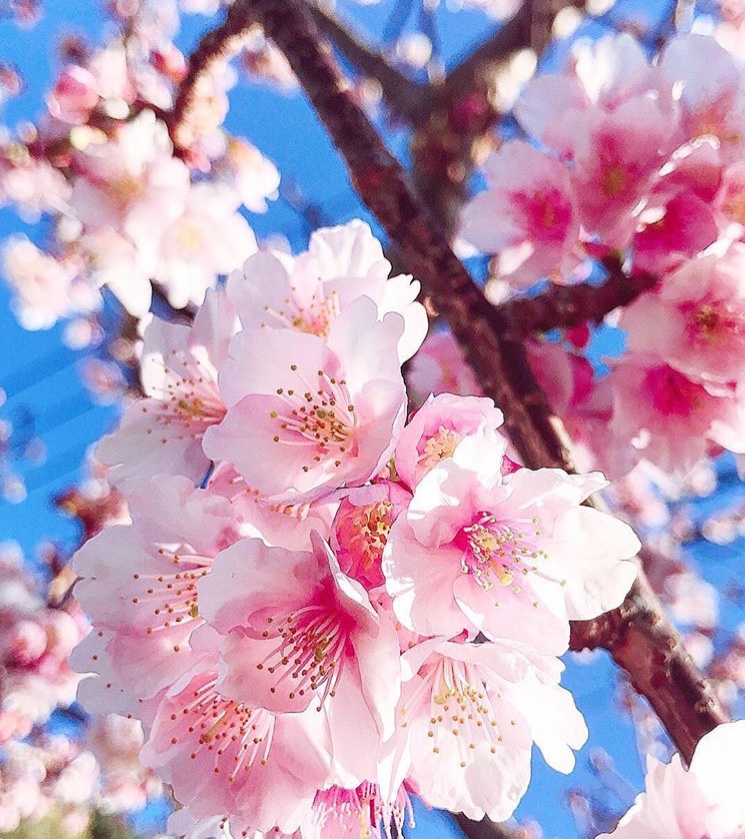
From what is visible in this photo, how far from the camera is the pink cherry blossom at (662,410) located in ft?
2.77

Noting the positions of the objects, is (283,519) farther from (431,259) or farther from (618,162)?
(618,162)

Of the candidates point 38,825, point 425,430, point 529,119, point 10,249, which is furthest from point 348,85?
point 38,825

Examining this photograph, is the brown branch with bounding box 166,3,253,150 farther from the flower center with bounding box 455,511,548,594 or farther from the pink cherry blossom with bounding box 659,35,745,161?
the flower center with bounding box 455,511,548,594

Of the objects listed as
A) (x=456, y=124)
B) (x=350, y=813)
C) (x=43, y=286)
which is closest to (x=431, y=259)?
(x=350, y=813)

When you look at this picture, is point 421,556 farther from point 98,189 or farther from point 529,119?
point 98,189

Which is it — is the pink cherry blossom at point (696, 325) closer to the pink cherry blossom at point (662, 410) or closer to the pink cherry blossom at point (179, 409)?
the pink cherry blossom at point (662, 410)

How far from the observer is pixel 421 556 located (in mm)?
521

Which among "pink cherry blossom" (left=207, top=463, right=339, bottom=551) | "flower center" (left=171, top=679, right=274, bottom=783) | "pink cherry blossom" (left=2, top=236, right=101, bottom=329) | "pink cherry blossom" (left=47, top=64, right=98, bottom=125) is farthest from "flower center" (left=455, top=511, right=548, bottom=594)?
"pink cherry blossom" (left=2, top=236, right=101, bottom=329)

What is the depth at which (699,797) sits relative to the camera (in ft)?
1.85

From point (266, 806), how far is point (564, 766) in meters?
0.24

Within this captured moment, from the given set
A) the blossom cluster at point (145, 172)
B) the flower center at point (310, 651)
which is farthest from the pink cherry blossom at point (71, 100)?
the flower center at point (310, 651)

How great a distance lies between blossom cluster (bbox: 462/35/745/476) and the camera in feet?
2.55

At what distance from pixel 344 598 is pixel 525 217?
0.60 m

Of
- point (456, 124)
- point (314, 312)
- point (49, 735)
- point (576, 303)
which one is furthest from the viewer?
point (49, 735)
